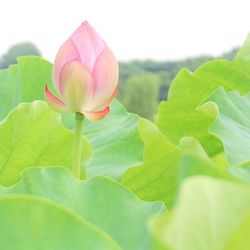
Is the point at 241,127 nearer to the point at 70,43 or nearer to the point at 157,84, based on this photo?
the point at 70,43

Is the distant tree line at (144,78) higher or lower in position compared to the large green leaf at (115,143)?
lower

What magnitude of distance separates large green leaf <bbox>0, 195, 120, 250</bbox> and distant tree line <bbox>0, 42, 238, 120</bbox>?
64.2ft

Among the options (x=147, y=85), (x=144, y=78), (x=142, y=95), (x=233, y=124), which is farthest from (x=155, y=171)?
(x=144, y=78)

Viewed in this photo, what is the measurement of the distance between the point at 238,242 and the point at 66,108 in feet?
1.33

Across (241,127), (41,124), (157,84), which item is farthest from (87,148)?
(157,84)

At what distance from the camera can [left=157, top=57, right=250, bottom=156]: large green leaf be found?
972 mm

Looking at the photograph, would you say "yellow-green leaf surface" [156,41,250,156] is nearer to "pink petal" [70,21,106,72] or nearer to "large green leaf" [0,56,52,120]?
"large green leaf" [0,56,52,120]

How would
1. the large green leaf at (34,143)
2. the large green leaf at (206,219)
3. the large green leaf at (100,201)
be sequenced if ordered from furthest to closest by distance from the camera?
the large green leaf at (34,143) → the large green leaf at (100,201) → the large green leaf at (206,219)

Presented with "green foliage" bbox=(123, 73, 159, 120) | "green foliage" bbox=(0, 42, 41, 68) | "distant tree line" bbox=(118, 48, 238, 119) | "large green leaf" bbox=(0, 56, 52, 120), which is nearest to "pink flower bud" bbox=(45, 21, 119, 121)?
"large green leaf" bbox=(0, 56, 52, 120)

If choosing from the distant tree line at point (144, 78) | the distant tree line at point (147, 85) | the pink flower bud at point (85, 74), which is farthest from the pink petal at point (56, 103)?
the distant tree line at point (147, 85)

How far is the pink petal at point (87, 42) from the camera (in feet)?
2.16

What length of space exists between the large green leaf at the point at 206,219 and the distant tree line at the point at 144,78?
19.6 meters

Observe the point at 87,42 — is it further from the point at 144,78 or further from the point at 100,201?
the point at 144,78

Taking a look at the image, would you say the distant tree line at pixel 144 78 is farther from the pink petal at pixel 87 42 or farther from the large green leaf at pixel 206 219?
the large green leaf at pixel 206 219
